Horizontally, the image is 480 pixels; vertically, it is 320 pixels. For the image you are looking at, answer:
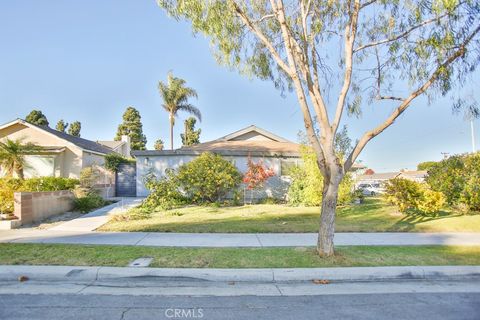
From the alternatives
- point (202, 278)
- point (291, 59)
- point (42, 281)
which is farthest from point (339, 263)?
point (42, 281)

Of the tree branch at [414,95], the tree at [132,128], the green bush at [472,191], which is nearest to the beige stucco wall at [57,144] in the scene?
the tree branch at [414,95]

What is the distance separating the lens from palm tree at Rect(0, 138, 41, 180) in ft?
55.5

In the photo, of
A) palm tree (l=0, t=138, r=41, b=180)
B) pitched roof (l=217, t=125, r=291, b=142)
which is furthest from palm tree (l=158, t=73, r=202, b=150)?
palm tree (l=0, t=138, r=41, b=180)

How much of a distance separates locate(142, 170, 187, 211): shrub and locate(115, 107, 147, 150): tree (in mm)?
30329

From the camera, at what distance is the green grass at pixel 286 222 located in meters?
9.77

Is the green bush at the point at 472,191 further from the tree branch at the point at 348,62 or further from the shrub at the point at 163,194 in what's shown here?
the shrub at the point at 163,194

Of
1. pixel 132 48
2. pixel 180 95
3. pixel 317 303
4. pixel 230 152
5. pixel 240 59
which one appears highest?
pixel 180 95

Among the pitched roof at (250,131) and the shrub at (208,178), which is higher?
the pitched roof at (250,131)

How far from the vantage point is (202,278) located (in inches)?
215

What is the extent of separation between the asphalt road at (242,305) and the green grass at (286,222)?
4.65 metres

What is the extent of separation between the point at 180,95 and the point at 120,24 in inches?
711

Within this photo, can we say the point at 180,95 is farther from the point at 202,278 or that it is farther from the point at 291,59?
the point at 202,278

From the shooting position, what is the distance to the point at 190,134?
43281 millimetres

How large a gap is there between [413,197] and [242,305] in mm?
9922
